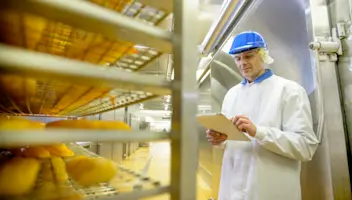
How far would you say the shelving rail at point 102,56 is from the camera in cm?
21

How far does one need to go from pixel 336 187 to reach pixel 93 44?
134cm

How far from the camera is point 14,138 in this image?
18 cm

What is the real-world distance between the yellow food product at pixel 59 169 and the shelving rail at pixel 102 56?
2.6 inches

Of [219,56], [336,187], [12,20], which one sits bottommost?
[336,187]

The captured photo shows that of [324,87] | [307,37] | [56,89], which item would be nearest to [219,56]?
[307,37]

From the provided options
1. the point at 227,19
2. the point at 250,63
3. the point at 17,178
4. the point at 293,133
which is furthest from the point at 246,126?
the point at 17,178

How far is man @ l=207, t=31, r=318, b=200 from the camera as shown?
1039 millimetres

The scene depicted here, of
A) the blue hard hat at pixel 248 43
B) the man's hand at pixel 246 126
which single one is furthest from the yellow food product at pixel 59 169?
the blue hard hat at pixel 248 43

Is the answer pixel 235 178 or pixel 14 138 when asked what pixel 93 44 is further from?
pixel 235 178

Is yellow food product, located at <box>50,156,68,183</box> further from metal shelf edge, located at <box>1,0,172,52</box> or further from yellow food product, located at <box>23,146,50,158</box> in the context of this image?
metal shelf edge, located at <box>1,0,172,52</box>

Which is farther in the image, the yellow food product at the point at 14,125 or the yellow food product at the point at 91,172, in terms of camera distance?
the yellow food product at the point at 91,172

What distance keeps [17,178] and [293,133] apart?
1.09m

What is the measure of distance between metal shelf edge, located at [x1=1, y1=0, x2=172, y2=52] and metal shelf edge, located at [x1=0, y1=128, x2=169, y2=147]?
4.5 inches

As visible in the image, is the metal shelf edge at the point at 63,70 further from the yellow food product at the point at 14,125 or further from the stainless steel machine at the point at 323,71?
the stainless steel machine at the point at 323,71
